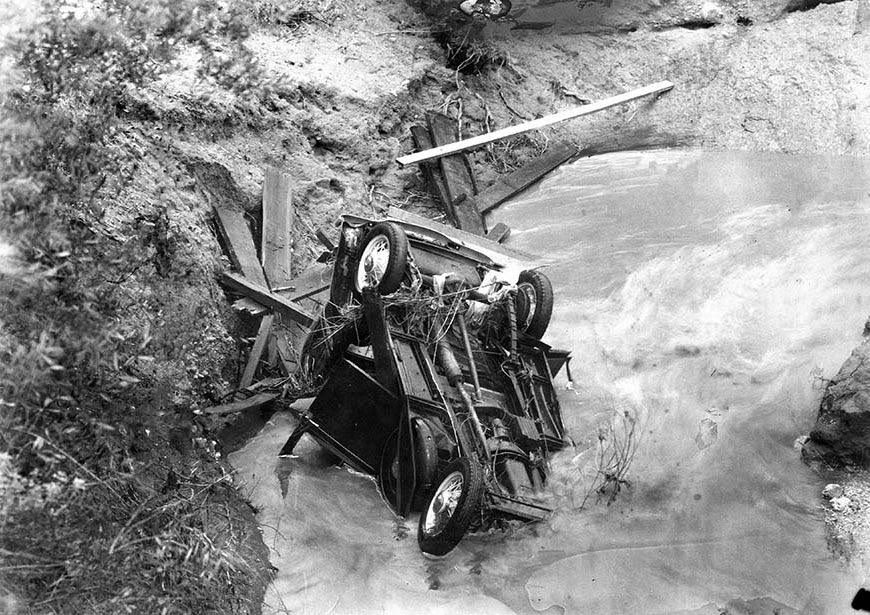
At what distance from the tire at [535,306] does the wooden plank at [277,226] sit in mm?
3015

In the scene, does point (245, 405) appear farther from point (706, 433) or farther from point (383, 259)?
point (706, 433)

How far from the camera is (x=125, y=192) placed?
9.81m

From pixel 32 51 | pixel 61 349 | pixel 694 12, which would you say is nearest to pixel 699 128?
pixel 694 12

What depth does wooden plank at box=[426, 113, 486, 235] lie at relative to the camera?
13.1 metres

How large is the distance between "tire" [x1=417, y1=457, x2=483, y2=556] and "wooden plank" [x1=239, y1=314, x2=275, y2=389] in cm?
321

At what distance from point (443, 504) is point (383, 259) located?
2384mm

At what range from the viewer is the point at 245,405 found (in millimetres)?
9781

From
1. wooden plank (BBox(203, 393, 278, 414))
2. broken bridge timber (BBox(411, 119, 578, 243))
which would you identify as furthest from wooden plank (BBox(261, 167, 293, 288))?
broken bridge timber (BBox(411, 119, 578, 243))

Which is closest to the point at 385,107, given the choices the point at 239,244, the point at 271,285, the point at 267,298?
the point at 239,244

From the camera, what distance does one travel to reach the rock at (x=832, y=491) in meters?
8.48

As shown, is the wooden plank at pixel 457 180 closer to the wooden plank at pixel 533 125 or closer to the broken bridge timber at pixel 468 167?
the broken bridge timber at pixel 468 167

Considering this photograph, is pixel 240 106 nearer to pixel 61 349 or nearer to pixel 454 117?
pixel 454 117

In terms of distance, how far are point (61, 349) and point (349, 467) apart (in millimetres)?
3017

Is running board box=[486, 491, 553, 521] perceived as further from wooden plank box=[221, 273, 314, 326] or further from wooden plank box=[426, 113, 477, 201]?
wooden plank box=[426, 113, 477, 201]
